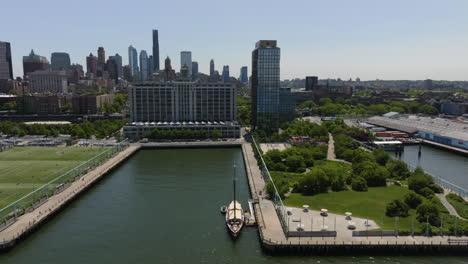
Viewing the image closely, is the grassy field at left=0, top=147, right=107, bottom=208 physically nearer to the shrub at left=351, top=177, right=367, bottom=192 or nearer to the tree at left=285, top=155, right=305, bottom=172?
the tree at left=285, top=155, right=305, bottom=172

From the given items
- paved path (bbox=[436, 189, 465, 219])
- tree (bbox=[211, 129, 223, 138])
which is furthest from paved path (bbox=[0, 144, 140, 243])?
paved path (bbox=[436, 189, 465, 219])

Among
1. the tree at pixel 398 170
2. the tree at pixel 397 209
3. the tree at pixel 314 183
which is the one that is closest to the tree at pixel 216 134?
the tree at pixel 398 170

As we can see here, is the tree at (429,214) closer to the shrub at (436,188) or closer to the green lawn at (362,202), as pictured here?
the green lawn at (362,202)

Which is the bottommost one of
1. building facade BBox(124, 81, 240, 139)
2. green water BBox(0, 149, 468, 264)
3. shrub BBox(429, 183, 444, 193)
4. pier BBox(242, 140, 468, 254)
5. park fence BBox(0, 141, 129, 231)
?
green water BBox(0, 149, 468, 264)

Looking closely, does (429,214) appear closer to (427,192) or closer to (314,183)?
(427,192)

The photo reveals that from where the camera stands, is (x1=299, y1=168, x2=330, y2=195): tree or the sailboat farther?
(x1=299, y1=168, x2=330, y2=195): tree

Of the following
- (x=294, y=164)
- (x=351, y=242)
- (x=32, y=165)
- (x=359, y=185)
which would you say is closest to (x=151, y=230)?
(x=351, y=242)
